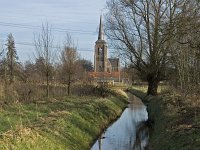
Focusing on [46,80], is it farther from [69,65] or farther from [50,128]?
[50,128]

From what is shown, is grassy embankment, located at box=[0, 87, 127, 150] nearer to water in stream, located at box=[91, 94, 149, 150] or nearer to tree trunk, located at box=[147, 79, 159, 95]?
water in stream, located at box=[91, 94, 149, 150]

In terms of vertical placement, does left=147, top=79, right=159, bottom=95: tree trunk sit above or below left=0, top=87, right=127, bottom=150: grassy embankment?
above

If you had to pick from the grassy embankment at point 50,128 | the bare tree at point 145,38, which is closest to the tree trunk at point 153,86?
the bare tree at point 145,38

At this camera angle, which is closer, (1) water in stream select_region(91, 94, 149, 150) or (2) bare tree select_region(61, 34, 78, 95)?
(1) water in stream select_region(91, 94, 149, 150)

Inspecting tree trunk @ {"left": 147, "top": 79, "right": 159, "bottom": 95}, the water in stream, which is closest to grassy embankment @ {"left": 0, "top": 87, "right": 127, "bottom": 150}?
the water in stream

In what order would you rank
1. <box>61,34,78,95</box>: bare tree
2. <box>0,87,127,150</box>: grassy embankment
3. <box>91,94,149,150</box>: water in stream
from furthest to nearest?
<box>61,34,78,95</box>: bare tree → <box>91,94,149,150</box>: water in stream → <box>0,87,127,150</box>: grassy embankment

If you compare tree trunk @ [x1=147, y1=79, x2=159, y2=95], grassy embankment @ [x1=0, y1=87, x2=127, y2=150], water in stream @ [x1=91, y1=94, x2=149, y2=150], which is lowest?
water in stream @ [x1=91, y1=94, x2=149, y2=150]

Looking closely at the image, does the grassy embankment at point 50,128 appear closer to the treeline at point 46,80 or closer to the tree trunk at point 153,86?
the treeline at point 46,80

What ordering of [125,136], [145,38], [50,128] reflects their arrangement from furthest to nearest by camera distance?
[145,38] < [125,136] < [50,128]

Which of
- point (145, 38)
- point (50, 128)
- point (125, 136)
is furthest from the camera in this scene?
point (145, 38)

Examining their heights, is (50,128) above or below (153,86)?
below

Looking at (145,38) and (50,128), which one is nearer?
(50,128)

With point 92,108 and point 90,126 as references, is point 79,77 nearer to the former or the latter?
point 92,108

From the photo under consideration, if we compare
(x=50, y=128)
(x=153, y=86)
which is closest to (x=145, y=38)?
(x=153, y=86)
